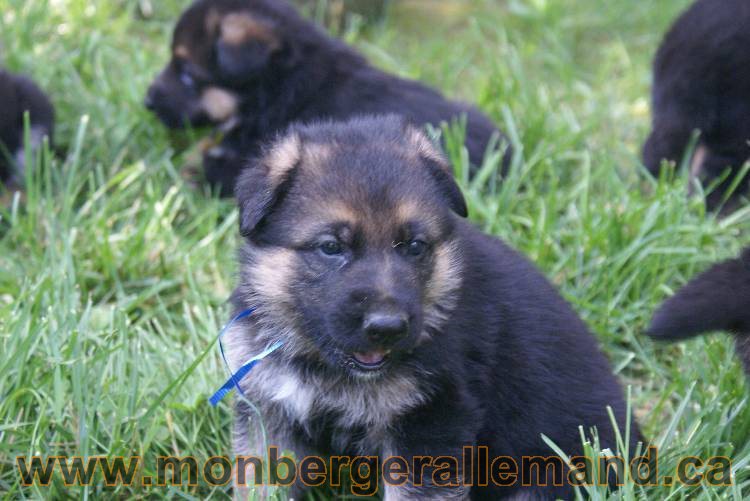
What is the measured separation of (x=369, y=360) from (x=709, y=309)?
1079 mm

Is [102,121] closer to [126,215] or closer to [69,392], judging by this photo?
[126,215]

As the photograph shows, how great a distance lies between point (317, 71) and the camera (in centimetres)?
549

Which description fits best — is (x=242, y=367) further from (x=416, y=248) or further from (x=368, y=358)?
(x=416, y=248)

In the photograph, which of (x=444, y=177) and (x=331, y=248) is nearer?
(x=331, y=248)

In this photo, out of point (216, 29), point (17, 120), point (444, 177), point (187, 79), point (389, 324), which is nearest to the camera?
point (389, 324)

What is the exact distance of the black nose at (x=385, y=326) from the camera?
2.79 metres

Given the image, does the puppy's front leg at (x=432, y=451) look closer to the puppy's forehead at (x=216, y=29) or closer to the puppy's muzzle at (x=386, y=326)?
the puppy's muzzle at (x=386, y=326)

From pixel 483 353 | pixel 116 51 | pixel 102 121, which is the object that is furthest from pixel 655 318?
pixel 116 51

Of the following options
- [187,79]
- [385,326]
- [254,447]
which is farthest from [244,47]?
[385,326]

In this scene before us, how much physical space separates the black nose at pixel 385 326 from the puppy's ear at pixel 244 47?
2.89 meters

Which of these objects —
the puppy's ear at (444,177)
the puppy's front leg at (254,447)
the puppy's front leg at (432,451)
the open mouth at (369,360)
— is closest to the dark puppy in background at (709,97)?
the puppy's ear at (444,177)

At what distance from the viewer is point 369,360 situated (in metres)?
2.98

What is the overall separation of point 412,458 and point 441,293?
0.53 m

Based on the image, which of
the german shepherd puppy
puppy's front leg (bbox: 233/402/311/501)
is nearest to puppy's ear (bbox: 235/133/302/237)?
the german shepherd puppy
